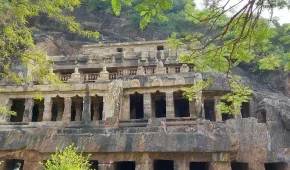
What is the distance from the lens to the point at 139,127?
48.1ft

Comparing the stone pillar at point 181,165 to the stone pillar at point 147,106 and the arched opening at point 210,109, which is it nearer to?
the stone pillar at point 147,106

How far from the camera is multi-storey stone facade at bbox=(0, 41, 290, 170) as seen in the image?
12.7m

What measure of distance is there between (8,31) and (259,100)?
1773 cm

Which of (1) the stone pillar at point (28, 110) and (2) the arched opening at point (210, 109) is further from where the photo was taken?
(2) the arched opening at point (210, 109)

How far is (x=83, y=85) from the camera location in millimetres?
20031

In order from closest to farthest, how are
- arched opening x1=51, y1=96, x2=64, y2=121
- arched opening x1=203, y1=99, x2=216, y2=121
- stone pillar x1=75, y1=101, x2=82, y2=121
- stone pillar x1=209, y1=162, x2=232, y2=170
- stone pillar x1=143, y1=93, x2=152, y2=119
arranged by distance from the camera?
stone pillar x1=209, y1=162, x2=232, y2=170
stone pillar x1=143, y1=93, x2=152, y2=119
arched opening x1=203, y1=99, x2=216, y2=121
arched opening x1=51, y1=96, x2=64, y2=121
stone pillar x1=75, y1=101, x2=82, y2=121

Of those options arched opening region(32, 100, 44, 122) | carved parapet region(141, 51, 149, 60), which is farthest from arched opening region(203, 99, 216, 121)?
arched opening region(32, 100, 44, 122)

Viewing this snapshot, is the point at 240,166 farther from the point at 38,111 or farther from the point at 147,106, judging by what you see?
the point at 38,111

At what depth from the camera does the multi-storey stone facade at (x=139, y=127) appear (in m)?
12.7

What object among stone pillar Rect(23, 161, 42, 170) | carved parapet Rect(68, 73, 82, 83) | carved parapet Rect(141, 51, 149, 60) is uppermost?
carved parapet Rect(141, 51, 149, 60)

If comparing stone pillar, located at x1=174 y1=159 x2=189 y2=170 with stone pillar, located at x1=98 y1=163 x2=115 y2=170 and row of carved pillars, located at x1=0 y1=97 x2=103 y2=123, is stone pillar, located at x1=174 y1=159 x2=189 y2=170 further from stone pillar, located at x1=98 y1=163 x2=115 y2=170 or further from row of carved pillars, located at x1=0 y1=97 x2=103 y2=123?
row of carved pillars, located at x1=0 y1=97 x2=103 y2=123

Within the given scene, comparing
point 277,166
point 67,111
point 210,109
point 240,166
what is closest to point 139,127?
point 240,166

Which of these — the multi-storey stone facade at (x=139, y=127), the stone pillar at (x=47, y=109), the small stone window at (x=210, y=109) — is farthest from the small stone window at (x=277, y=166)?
the stone pillar at (x=47, y=109)

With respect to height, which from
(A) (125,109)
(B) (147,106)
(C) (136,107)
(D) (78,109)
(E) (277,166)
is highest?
(C) (136,107)
